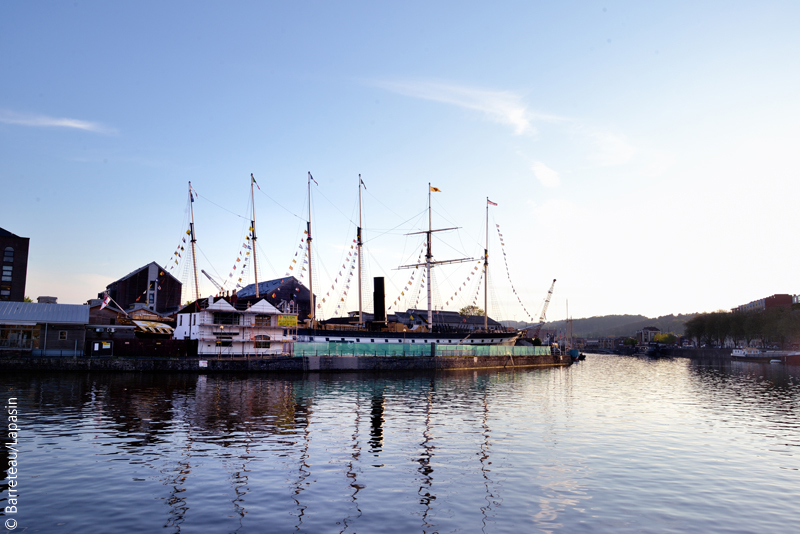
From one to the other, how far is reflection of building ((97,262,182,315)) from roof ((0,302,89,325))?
5013 cm

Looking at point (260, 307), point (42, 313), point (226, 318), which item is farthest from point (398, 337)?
point (42, 313)

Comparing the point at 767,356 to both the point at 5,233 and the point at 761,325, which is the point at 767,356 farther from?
the point at 5,233

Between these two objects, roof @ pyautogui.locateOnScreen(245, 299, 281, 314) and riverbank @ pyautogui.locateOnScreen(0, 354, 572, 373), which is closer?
riverbank @ pyautogui.locateOnScreen(0, 354, 572, 373)

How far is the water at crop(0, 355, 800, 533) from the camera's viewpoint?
14.6 metres

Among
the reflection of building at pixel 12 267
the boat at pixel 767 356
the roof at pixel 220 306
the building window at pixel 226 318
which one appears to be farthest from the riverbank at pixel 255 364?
the boat at pixel 767 356

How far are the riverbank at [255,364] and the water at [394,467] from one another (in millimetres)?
26908

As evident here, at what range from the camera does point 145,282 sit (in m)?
132

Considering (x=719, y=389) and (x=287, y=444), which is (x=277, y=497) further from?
(x=719, y=389)

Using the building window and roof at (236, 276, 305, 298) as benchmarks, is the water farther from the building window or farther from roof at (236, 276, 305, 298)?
roof at (236, 276, 305, 298)

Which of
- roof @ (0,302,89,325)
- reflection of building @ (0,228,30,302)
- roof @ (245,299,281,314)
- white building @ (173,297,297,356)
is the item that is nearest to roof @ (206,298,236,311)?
white building @ (173,297,297,356)

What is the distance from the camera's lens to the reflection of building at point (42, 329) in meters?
68.8

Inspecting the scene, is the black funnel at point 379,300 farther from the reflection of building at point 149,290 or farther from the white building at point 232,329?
the reflection of building at point 149,290

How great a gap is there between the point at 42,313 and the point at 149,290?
65.1m

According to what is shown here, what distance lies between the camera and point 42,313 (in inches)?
2813
